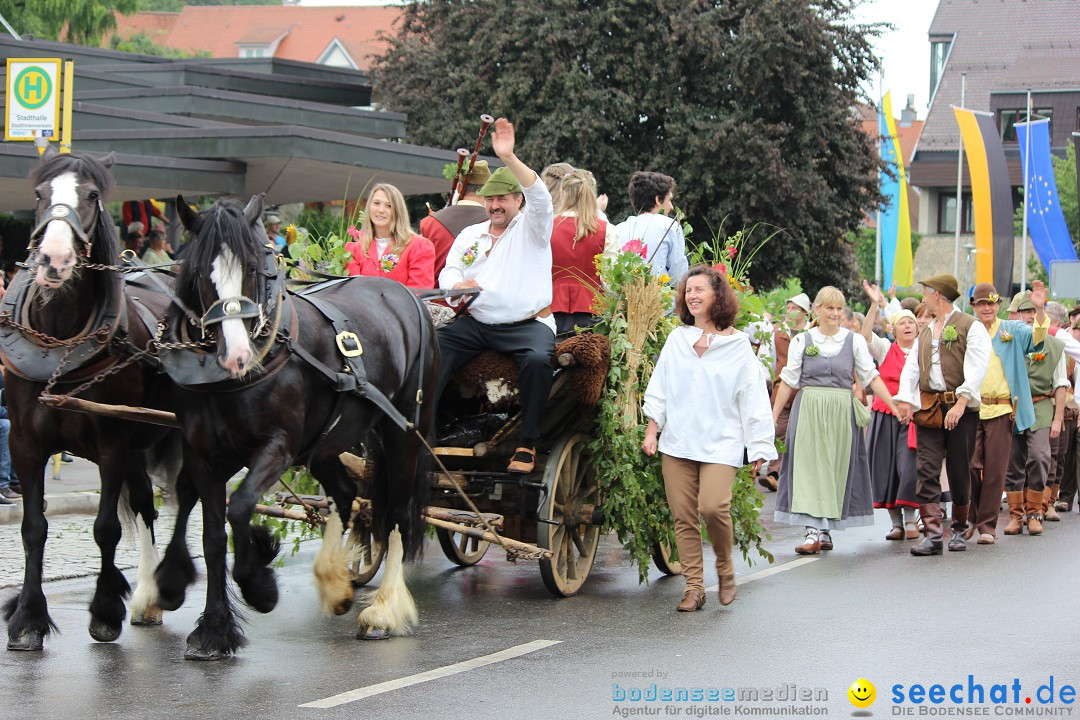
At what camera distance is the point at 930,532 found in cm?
1073

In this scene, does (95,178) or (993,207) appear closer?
(95,178)

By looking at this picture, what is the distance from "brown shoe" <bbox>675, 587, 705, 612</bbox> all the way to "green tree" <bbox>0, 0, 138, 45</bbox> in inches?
1190

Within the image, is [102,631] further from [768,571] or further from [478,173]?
[478,173]

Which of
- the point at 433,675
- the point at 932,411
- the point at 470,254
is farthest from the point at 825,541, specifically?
the point at 433,675

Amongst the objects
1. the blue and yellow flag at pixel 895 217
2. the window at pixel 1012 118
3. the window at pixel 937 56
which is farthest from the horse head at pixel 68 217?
the window at pixel 937 56

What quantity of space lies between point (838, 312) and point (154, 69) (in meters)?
19.1

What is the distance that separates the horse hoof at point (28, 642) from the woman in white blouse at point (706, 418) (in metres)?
3.43

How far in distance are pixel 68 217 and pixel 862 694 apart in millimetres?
4001

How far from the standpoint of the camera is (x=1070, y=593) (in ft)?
28.4

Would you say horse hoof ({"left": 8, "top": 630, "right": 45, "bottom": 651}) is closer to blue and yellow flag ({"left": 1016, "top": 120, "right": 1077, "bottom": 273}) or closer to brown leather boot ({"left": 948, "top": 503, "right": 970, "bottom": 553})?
brown leather boot ({"left": 948, "top": 503, "right": 970, "bottom": 553})

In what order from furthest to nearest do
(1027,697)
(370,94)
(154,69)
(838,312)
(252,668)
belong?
(370,94), (154,69), (838,312), (252,668), (1027,697)

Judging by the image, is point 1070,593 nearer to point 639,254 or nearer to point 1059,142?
point 639,254

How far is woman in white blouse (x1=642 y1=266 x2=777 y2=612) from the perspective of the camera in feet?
26.2

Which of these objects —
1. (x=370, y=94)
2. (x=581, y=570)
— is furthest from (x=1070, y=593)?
(x=370, y=94)
